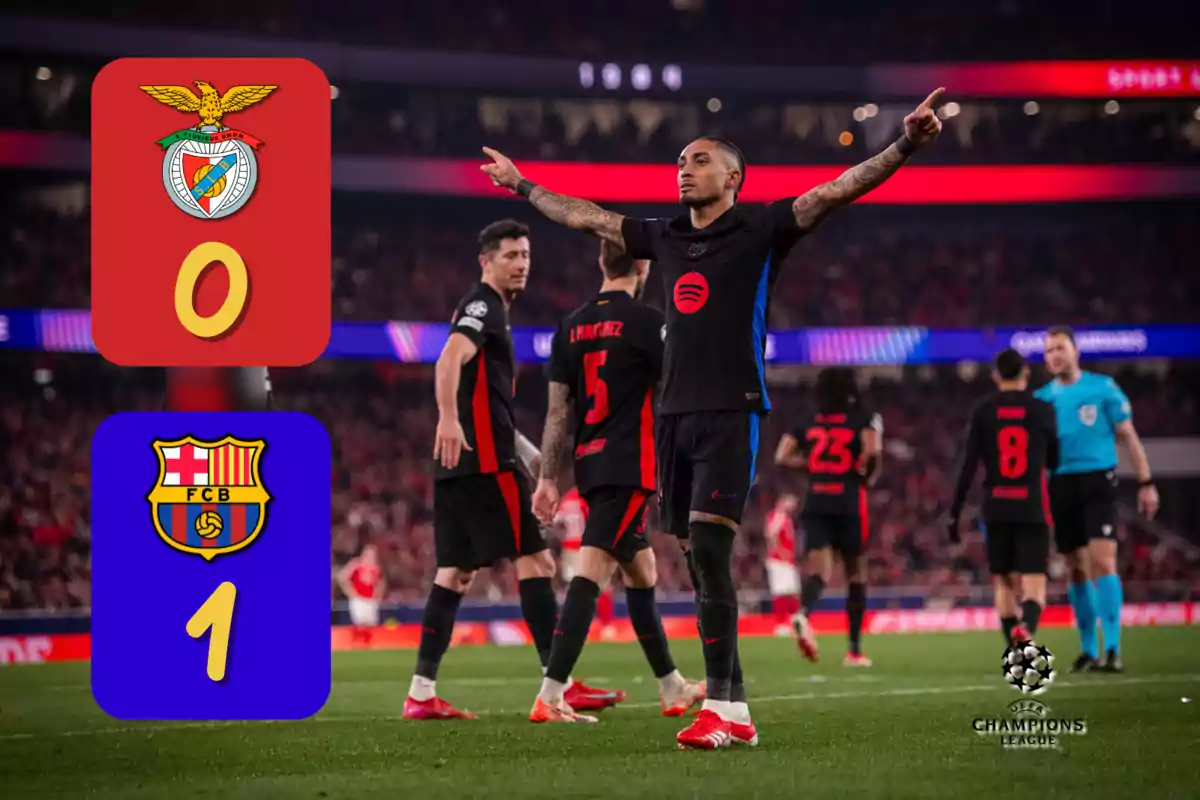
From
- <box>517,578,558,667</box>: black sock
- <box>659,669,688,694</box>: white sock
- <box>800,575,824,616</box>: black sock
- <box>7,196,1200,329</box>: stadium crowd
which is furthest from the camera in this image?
<box>7,196,1200,329</box>: stadium crowd

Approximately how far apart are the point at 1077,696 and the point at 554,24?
102ft

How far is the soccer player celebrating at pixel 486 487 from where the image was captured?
798 centimetres

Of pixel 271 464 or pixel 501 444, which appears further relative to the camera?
pixel 501 444

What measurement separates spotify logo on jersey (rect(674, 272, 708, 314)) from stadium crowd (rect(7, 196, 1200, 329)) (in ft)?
82.8

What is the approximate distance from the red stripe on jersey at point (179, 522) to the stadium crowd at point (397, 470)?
17623mm

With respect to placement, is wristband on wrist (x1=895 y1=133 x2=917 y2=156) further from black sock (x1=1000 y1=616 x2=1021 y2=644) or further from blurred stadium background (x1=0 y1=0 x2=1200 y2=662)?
blurred stadium background (x1=0 y1=0 x2=1200 y2=662)

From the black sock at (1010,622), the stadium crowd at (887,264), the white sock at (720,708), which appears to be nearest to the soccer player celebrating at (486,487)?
the white sock at (720,708)

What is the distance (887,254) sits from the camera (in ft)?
121

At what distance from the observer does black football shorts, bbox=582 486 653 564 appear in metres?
7.43

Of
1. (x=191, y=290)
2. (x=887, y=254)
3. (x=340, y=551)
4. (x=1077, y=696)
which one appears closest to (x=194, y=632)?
(x=191, y=290)

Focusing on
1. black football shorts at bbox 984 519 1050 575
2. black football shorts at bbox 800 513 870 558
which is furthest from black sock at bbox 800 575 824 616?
black football shorts at bbox 984 519 1050 575

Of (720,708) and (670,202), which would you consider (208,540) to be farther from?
(670,202)

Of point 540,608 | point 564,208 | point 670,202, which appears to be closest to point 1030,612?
point 540,608

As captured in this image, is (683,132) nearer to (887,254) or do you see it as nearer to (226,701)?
(887,254)
